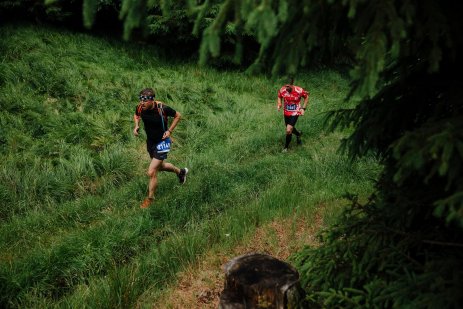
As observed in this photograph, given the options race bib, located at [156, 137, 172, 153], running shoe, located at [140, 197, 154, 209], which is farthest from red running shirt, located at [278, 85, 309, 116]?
running shoe, located at [140, 197, 154, 209]

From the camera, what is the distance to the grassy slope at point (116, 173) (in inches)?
203

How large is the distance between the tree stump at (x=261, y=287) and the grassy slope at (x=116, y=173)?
135cm

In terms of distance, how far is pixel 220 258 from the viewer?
5.28 meters

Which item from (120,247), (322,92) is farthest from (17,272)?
(322,92)

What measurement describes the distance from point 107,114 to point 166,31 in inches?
277

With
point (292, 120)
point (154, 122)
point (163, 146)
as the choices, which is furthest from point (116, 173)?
point (292, 120)

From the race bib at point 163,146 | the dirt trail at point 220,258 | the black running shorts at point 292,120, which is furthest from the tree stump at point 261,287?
the black running shorts at point 292,120

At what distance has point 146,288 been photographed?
473 centimetres

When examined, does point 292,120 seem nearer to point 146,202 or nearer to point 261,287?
point 146,202

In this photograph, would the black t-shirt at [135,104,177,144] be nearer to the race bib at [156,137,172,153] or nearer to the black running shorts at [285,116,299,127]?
the race bib at [156,137,172,153]

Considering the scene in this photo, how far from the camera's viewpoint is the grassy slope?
5156 mm

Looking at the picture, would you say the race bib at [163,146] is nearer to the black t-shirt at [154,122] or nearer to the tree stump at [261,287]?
the black t-shirt at [154,122]

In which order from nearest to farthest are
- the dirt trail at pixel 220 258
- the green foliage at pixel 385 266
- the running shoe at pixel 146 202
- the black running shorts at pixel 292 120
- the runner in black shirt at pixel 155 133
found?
the green foliage at pixel 385 266, the dirt trail at pixel 220 258, the running shoe at pixel 146 202, the runner in black shirt at pixel 155 133, the black running shorts at pixel 292 120

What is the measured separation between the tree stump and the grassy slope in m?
1.35
